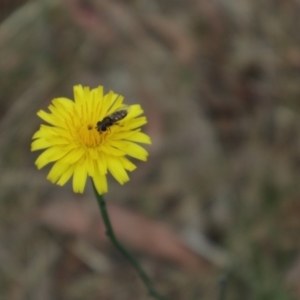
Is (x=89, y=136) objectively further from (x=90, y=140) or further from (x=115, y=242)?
(x=115, y=242)

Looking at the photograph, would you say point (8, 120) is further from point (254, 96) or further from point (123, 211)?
point (254, 96)

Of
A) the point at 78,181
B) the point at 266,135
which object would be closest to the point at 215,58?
the point at 266,135

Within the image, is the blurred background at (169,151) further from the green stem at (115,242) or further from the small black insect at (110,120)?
the small black insect at (110,120)

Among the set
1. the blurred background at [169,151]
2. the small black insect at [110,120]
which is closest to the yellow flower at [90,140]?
the small black insect at [110,120]

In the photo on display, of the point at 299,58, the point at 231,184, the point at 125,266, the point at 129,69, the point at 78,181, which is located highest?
the point at 299,58

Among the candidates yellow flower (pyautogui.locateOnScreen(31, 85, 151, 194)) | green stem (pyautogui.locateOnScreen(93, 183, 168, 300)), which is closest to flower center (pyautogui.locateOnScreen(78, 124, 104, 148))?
yellow flower (pyautogui.locateOnScreen(31, 85, 151, 194))

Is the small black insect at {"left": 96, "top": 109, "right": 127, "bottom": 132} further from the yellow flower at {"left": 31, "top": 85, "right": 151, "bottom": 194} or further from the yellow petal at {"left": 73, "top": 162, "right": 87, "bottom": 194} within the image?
the yellow petal at {"left": 73, "top": 162, "right": 87, "bottom": 194}

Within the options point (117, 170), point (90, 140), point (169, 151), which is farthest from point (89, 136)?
point (169, 151)
